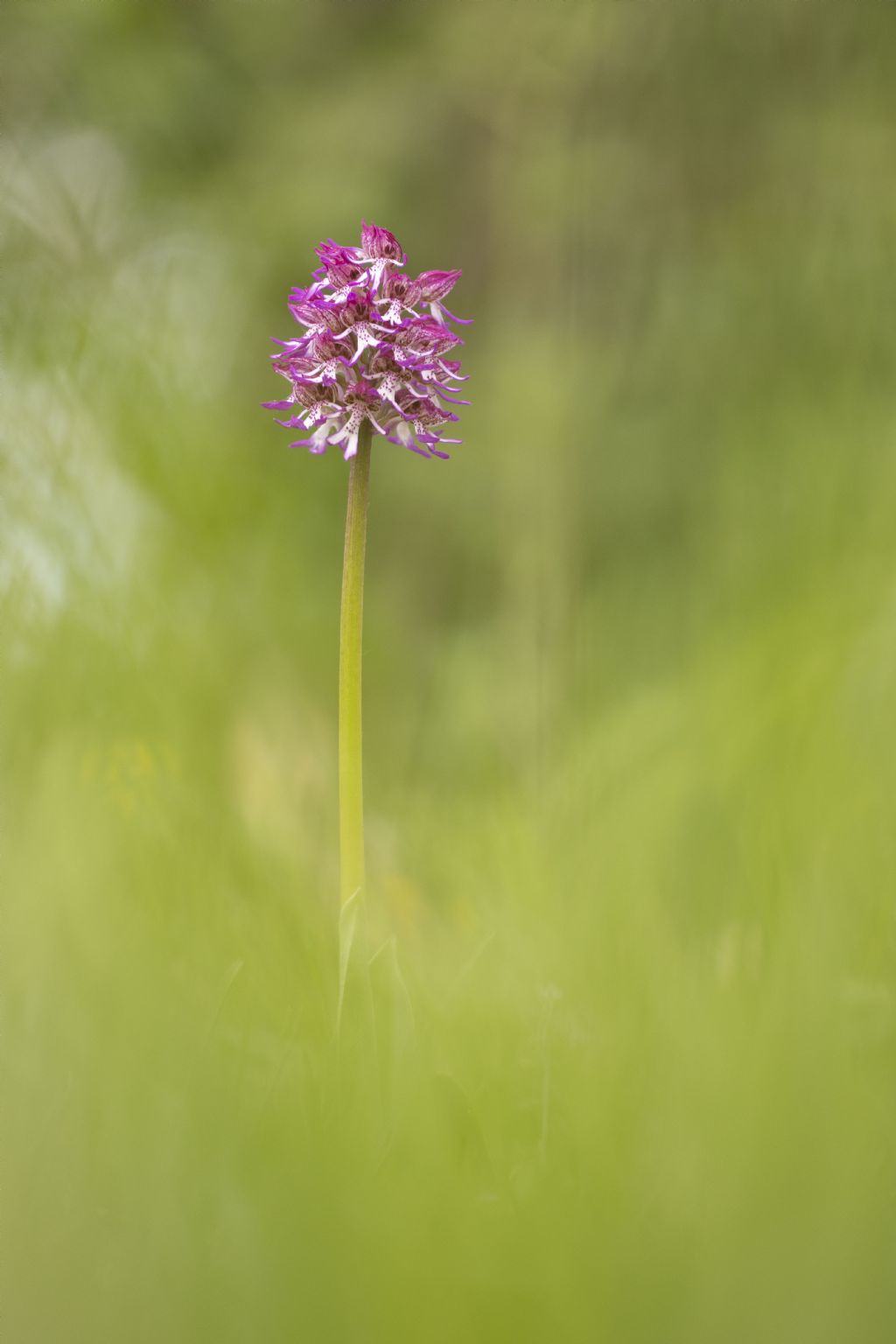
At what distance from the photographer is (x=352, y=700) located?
56cm

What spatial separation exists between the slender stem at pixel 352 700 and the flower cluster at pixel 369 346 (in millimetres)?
44

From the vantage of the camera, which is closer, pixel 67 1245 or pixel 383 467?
pixel 67 1245

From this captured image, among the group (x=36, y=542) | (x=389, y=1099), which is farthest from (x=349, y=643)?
(x=389, y=1099)

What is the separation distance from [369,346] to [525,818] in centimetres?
42

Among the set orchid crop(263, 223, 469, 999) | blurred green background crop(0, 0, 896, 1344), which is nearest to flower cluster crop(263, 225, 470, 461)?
orchid crop(263, 223, 469, 999)

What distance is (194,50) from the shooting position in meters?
1.75

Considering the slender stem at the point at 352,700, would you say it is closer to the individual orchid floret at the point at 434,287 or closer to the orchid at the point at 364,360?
the orchid at the point at 364,360

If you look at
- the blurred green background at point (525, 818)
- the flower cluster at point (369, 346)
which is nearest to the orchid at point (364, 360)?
the flower cluster at point (369, 346)

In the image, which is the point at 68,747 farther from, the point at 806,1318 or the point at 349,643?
the point at 349,643

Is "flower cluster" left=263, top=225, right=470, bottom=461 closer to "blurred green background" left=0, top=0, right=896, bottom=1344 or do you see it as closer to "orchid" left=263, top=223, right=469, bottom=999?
"orchid" left=263, top=223, right=469, bottom=999

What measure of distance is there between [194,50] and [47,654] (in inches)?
70.2

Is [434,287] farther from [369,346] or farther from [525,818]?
[525,818]

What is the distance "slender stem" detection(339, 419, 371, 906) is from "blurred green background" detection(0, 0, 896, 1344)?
7 cm

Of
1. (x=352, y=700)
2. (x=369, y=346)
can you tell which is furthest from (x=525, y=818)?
(x=369, y=346)
